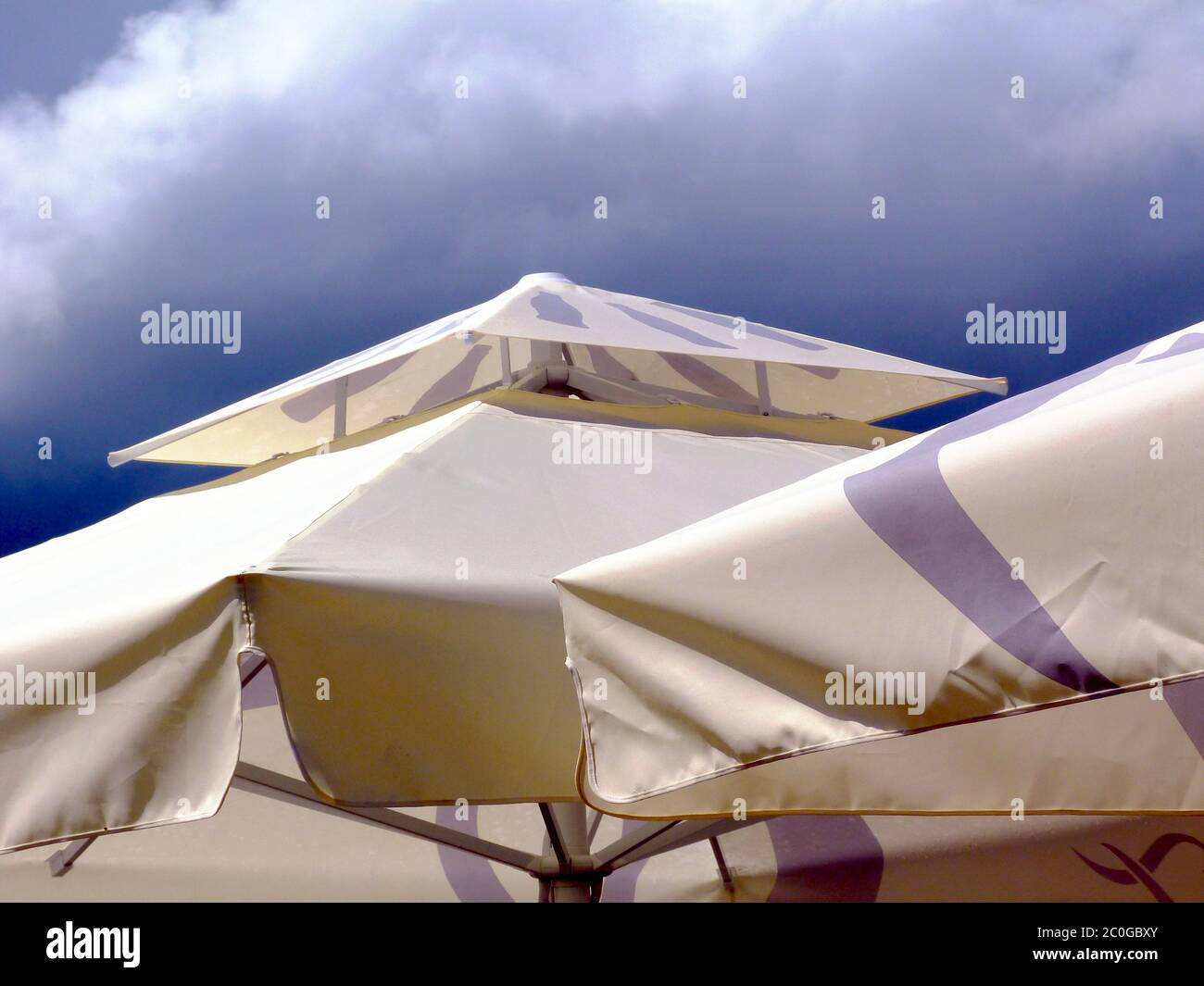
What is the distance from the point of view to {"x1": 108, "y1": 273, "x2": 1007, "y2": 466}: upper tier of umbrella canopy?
4027 millimetres

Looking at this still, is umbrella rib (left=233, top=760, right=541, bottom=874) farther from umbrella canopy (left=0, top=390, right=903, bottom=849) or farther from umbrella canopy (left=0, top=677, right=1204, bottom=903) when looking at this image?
umbrella canopy (left=0, top=390, right=903, bottom=849)

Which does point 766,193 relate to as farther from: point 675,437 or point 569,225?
point 675,437

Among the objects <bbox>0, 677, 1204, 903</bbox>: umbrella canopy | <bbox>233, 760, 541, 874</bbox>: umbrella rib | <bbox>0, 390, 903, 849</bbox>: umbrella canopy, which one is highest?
<bbox>0, 390, 903, 849</bbox>: umbrella canopy

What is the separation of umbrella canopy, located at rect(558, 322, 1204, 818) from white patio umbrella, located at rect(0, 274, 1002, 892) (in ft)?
1.25

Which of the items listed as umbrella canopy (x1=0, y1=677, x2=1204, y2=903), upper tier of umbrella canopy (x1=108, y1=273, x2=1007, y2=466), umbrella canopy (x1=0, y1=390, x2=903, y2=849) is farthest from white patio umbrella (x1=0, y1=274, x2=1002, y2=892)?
umbrella canopy (x1=0, y1=677, x2=1204, y2=903)

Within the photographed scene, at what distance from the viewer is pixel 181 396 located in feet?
116

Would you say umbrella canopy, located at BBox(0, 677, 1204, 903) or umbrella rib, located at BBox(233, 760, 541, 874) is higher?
umbrella rib, located at BBox(233, 760, 541, 874)

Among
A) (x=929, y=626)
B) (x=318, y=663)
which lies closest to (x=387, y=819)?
(x=318, y=663)

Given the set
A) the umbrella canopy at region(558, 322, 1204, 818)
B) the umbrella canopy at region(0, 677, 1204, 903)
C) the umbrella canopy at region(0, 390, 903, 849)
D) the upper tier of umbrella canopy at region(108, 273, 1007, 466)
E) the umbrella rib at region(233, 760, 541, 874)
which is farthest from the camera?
the upper tier of umbrella canopy at region(108, 273, 1007, 466)

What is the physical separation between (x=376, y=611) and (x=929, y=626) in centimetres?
107

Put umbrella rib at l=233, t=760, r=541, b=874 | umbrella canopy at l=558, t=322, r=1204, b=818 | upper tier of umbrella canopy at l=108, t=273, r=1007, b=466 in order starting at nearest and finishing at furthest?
umbrella canopy at l=558, t=322, r=1204, b=818
umbrella rib at l=233, t=760, r=541, b=874
upper tier of umbrella canopy at l=108, t=273, r=1007, b=466

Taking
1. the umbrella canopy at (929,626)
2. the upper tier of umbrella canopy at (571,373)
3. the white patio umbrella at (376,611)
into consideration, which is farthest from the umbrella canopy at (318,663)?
the upper tier of umbrella canopy at (571,373)

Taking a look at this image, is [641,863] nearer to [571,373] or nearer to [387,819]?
[387,819]

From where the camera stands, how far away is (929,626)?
5.77 feet
